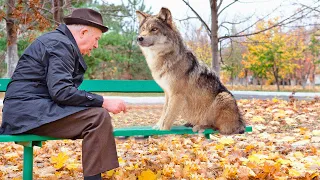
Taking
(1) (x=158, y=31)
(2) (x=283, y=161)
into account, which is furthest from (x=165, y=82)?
(2) (x=283, y=161)

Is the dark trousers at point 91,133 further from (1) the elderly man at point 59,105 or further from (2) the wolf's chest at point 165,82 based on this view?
(2) the wolf's chest at point 165,82

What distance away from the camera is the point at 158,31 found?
3.47 meters

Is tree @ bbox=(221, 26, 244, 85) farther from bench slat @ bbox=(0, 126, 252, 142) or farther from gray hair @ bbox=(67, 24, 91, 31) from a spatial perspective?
gray hair @ bbox=(67, 24, 91, 31)

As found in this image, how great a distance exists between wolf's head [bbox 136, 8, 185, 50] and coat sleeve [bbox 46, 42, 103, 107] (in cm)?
78

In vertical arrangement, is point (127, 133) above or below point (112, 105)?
below

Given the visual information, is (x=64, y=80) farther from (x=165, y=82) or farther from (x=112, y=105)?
(x=165, y=82)

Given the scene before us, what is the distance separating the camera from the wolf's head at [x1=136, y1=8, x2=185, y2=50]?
344 centimetres

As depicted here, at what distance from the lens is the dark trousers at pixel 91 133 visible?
2807 millimetres

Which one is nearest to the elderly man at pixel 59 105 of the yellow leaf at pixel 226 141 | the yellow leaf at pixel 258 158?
the yellow leaf at pixel 258 158

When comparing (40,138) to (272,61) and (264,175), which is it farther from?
(272,61)

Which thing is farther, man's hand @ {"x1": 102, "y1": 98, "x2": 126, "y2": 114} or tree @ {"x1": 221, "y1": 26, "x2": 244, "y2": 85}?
tree @ {"x1": 221, "y1": 26, "x2": 244, "y2": 85}

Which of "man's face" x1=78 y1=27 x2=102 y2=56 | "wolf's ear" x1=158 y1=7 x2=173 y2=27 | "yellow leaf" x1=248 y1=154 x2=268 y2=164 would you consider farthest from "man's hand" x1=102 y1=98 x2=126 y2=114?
"yellow leaf" x1=248 y1=154 x2=268 y2=164

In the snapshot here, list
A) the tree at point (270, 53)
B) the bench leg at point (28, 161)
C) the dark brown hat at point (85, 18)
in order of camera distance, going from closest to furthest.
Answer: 1. the dark brown hat at point (85, 18)
2. the bench leg at point (28, 161)
3. the tree at point (270, 53)

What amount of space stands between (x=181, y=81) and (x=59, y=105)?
1.26 meters
